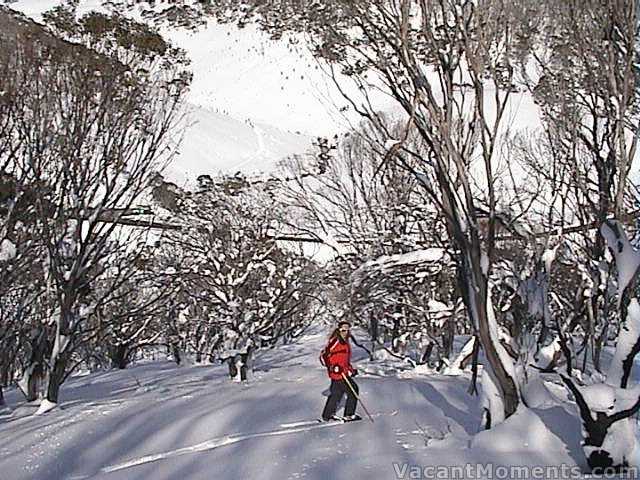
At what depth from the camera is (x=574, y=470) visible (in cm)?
523

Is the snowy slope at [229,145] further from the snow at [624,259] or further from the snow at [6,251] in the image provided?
the snow at [624,259]

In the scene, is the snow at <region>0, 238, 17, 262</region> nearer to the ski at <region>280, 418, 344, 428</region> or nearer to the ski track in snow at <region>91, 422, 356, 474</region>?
the ski track in snow at <region>91, 422, 356, 474</region>

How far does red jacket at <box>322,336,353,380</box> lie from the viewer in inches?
372

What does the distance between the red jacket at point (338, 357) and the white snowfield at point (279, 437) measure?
0.66 meters

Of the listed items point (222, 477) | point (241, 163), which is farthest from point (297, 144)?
point (222, 477)

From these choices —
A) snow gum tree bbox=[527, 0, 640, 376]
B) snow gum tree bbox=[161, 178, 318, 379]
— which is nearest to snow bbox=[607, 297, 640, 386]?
snow gum tree bbox=[527, 0, 640, 376]

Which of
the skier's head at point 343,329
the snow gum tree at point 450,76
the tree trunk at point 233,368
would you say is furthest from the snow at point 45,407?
the snow gum tree at point 450,76

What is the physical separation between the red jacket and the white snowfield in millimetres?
656

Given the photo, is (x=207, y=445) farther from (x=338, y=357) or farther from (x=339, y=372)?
(x=338, y=357)

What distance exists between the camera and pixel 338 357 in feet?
31.2

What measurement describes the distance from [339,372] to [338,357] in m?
0.20

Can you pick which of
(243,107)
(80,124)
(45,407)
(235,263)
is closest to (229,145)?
(243,107)

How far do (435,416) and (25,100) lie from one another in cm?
774

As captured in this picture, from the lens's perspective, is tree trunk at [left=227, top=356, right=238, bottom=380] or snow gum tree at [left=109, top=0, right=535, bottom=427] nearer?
snow gum tree at [left=109, top=0, right=535, bottom=427]
